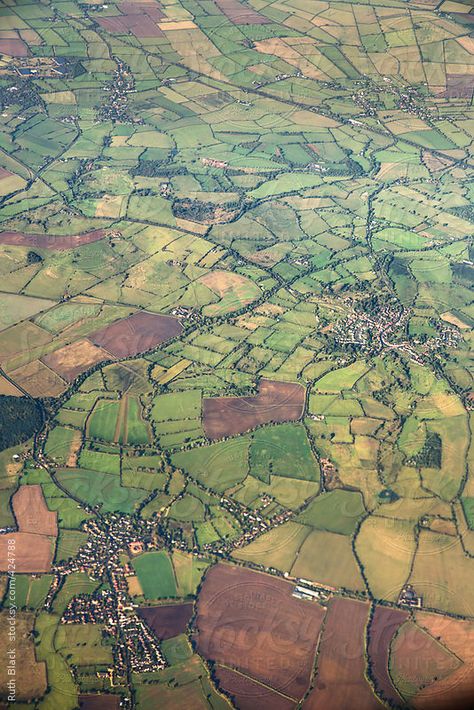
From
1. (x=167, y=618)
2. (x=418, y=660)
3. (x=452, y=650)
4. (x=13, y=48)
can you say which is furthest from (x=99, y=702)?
(x=13, y=48)

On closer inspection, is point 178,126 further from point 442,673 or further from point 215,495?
point 442,673

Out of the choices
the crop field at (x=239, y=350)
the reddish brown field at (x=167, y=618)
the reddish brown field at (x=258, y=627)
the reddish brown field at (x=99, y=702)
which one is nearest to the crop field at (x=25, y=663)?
the crop field at (x=239, y=350)

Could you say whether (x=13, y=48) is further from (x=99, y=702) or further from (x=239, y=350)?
(x=99, y=702)

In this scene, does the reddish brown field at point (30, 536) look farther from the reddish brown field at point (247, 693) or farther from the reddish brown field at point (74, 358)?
the reddish brown field at point (247, 693)

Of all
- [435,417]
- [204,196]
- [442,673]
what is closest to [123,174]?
[204,196]

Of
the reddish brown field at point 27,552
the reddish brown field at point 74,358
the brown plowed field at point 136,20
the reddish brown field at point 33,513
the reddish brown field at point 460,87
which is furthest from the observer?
the brown plowed field at point 136,20

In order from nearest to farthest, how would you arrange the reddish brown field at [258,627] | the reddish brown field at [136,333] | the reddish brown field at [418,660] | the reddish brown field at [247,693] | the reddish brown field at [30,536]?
the reddish brown field at [247,693] → the reddish brown field at [418,660] → the reddish brown field at [258,627] → the reddish brown field at [30,536] → the reddish brown field at [136,333]
